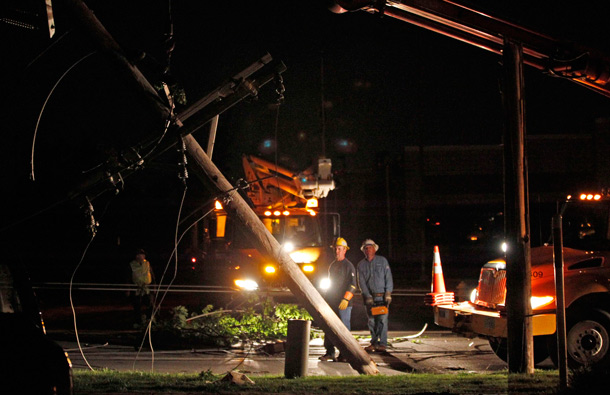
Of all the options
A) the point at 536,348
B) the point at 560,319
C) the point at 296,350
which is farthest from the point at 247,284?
the point at 560,319

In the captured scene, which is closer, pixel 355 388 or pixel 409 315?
pixel 355 388

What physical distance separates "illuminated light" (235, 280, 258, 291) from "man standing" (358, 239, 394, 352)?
3.69 metres

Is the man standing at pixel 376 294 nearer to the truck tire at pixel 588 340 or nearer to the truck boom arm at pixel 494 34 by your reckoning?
the truck tire at pixel 588 340

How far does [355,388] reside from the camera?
6863mm

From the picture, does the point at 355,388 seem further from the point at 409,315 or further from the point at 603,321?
the point at 409,315

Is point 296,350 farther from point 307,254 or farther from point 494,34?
point 307,254

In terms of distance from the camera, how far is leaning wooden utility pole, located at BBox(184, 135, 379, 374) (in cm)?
797

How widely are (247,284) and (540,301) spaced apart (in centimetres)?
721

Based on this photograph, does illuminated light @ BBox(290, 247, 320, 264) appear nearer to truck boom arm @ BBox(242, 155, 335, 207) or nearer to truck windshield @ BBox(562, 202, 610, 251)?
truck boom arm @ BBox(242, 155, 335, 207)

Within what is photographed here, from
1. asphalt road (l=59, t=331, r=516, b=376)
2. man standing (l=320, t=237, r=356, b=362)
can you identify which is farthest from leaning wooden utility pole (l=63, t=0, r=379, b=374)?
man standing (l=320, t=237, r=356, b=362)

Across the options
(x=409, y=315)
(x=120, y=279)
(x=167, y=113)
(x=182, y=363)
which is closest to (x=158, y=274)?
(x=120, y=279)

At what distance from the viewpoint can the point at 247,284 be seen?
1393cm

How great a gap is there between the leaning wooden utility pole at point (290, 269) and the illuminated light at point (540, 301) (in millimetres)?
2459

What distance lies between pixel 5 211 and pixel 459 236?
36.0 metres
